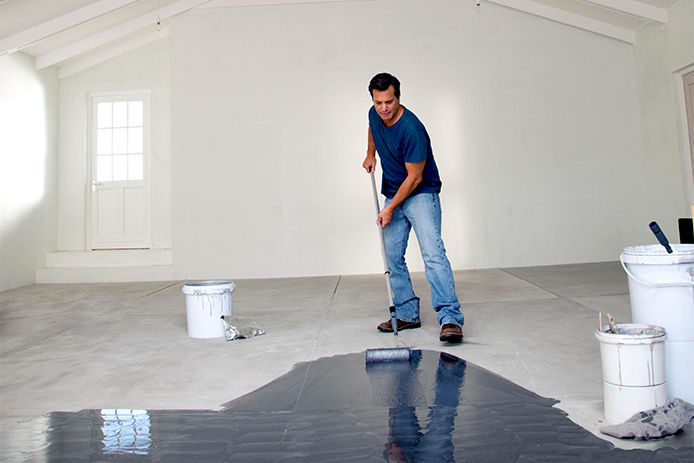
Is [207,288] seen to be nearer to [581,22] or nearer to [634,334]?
[634,334]

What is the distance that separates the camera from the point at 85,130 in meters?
6.43

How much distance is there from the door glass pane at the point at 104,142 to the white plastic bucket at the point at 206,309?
4450 millimetres

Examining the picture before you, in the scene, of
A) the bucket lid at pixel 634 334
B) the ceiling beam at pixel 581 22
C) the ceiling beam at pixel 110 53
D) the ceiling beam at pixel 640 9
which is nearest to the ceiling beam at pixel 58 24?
the ceiling beam at pixel 110 53

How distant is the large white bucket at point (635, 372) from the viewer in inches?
56.9

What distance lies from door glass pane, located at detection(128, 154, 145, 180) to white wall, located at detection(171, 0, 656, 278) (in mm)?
818

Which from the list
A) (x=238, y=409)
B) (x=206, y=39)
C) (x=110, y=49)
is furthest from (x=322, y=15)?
(x=238, y=409)

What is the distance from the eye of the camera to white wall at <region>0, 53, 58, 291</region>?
5.34m

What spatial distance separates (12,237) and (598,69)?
6833mm

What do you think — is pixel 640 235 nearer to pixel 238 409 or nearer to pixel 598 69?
pixel 598 69

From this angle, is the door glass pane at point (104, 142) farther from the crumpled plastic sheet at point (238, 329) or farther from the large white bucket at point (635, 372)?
Result: the large white bucket at point (635, 372)

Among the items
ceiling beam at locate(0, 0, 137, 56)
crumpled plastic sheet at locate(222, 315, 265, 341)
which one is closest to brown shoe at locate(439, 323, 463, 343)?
crumpled plastic sheet at locate(222, 315, 265, 341)

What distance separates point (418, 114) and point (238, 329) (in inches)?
153

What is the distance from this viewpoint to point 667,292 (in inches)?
63.1

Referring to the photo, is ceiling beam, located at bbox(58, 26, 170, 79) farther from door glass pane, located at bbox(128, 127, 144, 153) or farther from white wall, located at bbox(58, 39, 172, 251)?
door glass pane, located at bbox(128, 127, 144, 153)
